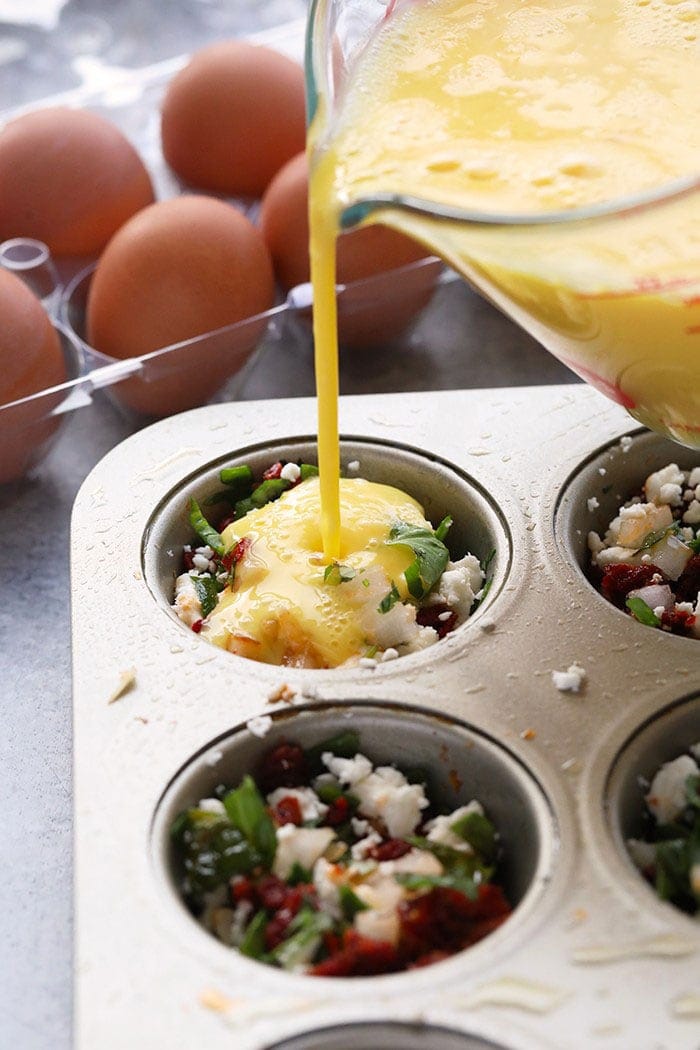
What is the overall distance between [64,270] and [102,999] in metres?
2.15

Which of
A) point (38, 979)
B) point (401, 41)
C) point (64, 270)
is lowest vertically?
point (38, 979)

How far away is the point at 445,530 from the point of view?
2.31m

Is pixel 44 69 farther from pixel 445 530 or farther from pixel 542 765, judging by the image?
pixel 542 765

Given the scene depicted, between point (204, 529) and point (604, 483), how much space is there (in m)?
0.74

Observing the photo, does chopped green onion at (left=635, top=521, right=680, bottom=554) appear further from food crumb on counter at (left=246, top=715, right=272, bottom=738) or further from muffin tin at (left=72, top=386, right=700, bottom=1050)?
food crumb on counter at (left=246, top=715, right=272, bottom=738)

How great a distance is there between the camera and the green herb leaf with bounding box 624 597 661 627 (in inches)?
83.1

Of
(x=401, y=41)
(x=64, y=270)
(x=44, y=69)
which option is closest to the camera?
(x=401, y=41)

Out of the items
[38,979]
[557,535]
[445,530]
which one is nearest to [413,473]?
[445,530]

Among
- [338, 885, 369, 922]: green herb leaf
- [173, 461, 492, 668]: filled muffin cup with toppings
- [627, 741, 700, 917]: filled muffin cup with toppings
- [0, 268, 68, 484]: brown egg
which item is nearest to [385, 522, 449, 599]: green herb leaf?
[173, 461, 492, 668]: filled muffin cup with toppings

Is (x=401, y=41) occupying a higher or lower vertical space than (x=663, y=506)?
higher

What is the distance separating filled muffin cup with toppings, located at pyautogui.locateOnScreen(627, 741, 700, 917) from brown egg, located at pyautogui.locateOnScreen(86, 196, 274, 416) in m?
1.41

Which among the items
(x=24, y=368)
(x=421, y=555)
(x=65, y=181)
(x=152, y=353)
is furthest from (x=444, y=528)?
(x=65, y=181)

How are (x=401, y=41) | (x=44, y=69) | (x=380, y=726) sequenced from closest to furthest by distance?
(x=380, y=726) → (x=401, y=41) → (x=44, y=69)

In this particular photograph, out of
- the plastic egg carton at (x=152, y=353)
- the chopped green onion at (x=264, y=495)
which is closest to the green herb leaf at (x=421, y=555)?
the chopped green onion at (x=264, y=495)
